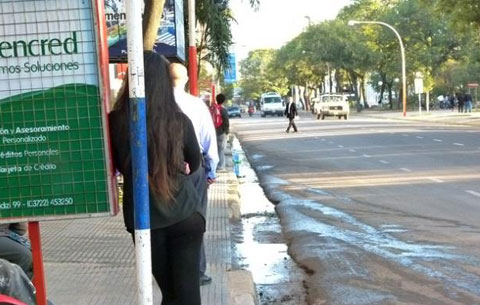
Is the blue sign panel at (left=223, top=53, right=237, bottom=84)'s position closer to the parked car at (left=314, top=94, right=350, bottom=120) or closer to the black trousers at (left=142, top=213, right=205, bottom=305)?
the black trousers at (left=142, top=213, right=205, bottom=305)

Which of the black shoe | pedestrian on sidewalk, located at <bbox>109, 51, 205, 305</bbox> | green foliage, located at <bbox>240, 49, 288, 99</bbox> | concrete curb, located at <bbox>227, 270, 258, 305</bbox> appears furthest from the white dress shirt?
green foliage, located at <bbox>240, 49, 288, 99</bbox>

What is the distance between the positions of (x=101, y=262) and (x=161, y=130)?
13.0 ft

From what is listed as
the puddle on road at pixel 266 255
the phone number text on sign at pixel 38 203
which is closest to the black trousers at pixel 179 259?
the phone number text on sign at pixel 38 203

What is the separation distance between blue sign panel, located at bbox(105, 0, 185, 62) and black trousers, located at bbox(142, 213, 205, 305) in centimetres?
732

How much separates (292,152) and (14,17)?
779 inches

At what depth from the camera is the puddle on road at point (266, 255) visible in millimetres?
6758

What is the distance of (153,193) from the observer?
3.55 metres

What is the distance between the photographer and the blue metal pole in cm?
320

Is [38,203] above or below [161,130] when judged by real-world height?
below

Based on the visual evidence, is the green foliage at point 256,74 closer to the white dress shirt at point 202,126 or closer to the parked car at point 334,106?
the parked car at point 334,106

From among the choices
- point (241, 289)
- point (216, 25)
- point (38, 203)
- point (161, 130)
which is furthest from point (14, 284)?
point (216, 25)

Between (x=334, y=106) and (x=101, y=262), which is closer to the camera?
(x=101, y=262)

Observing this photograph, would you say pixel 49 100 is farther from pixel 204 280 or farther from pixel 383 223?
pixel 383 223

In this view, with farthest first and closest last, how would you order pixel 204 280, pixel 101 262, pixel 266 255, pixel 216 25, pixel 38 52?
pixel 216 25 → pixel 266 255 → pixel 101 262 → pixel 204 280 → pixel 38 52
